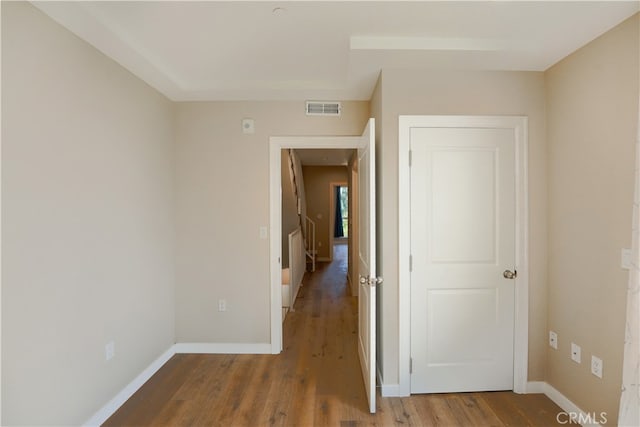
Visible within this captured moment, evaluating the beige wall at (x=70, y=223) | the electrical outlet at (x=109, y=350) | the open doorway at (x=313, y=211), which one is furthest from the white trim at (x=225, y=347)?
the open doorway at (x=313, y=211)

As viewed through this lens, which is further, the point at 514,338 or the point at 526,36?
the point at 514,338

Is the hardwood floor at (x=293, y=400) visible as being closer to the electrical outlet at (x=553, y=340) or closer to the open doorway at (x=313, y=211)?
the electrical outlet at (x=553, y=340)

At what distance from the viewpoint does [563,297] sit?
2111mm

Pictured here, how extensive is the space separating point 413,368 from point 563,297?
3.87 ft

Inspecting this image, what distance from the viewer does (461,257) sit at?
2248 millimetres

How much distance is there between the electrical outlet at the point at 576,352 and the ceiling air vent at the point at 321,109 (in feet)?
8.45

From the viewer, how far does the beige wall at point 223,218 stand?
115 inches

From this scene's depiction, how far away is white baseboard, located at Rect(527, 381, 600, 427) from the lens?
1.86 meters

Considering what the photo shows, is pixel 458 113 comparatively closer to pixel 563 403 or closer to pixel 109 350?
pixel 563 403

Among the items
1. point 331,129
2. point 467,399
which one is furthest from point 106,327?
point 467,399

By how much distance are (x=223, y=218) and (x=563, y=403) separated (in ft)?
10.1

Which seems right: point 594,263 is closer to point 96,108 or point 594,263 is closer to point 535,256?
point 535,256

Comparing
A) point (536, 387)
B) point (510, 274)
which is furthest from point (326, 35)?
point (536, 387)

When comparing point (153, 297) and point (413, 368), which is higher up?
point (153, 297)
